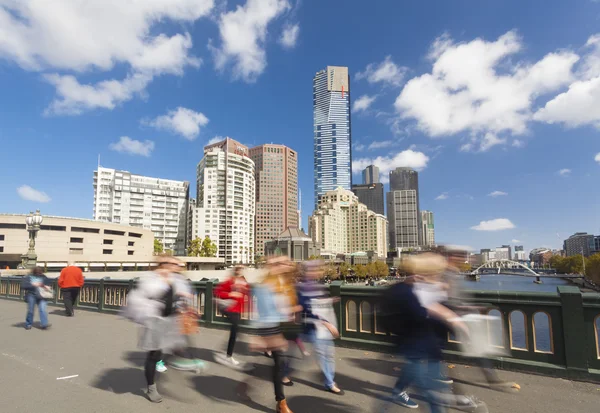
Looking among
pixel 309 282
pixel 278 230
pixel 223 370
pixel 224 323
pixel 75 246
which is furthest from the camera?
pixel 278 230

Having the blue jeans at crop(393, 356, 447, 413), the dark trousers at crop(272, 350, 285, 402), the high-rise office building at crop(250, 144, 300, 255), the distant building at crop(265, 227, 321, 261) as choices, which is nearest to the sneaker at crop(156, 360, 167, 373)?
the dark trousers at crop(272, 350, 285, 402)

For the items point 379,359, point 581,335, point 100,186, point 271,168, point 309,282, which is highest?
point 271,168

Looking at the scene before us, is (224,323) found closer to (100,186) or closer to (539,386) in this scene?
(539,386)

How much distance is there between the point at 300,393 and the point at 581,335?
423 cm

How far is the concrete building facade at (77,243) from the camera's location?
6219 cm

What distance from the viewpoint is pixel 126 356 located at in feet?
21.1

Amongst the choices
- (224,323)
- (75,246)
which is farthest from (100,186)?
(224,323)

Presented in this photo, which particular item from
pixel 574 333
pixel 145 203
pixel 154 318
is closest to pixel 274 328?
pixel 154 318

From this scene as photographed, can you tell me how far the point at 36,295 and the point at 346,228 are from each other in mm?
182031

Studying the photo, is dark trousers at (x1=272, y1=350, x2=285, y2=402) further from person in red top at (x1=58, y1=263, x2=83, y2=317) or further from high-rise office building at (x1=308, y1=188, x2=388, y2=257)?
high-rise office building at (x1=308, y1=188, x2=388, y2=257)

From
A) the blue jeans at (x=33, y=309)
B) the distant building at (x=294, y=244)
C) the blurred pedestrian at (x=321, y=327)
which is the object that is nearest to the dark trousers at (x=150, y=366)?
the blurred pedestrian at (x=321, y=327)

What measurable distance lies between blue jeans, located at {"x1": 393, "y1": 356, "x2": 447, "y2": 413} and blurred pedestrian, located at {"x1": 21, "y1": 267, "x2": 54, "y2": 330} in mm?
9686

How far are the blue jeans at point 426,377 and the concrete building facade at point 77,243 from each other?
6106 cm

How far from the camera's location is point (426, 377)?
3.38 metres
